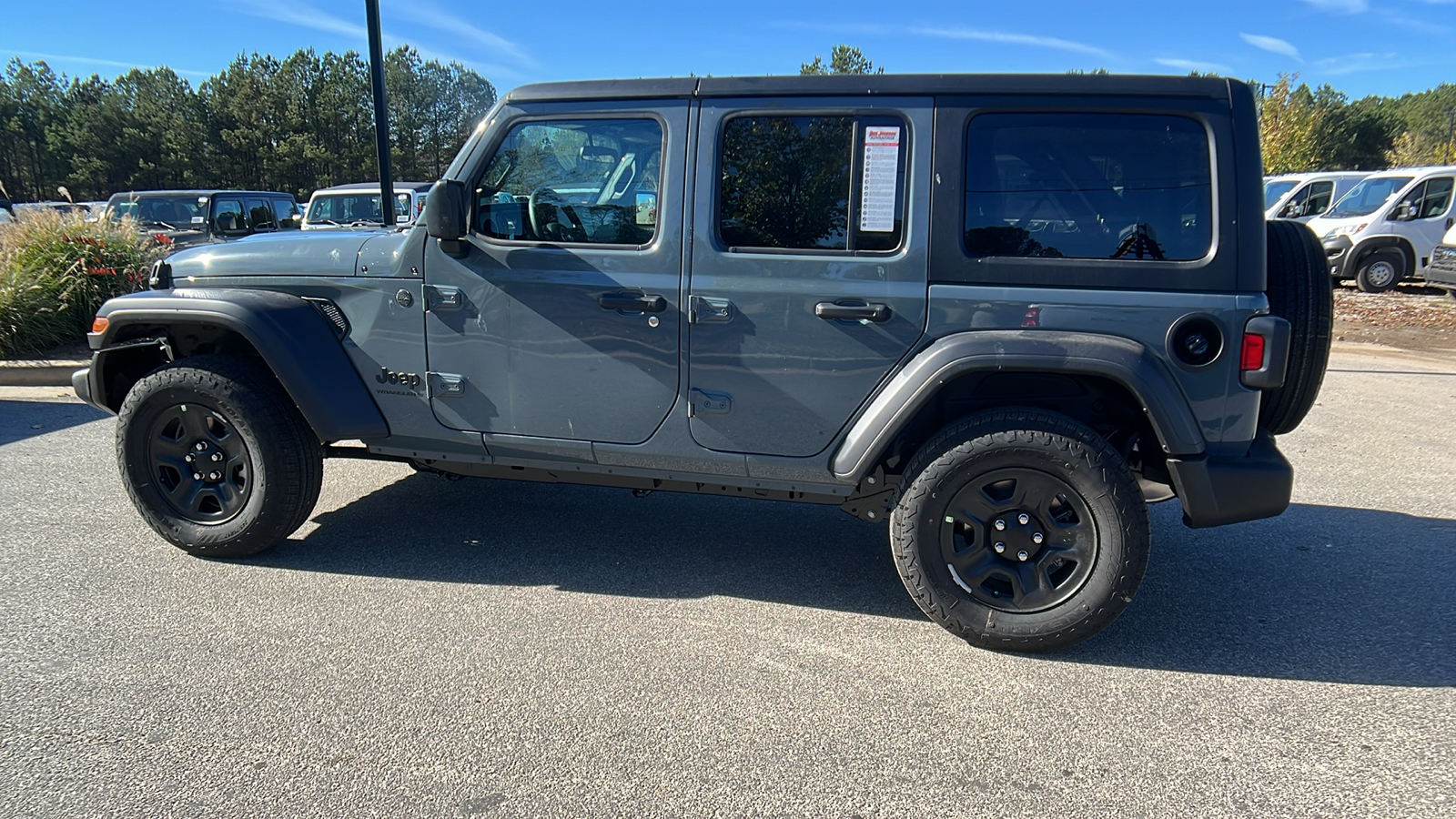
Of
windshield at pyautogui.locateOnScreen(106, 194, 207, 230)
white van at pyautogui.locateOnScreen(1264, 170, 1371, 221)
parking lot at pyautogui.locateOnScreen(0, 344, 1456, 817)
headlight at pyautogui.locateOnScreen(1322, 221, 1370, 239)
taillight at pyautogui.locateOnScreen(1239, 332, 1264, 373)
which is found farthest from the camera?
white van at pyautogui.locateOnScreen(1264, 170, 1371, 221)

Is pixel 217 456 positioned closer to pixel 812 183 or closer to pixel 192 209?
pixel 812 183

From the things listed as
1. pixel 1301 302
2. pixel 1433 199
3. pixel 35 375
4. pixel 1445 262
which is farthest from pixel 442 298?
pixel 1433 199

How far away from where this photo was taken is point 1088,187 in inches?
116

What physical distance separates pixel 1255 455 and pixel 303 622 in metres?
3.52

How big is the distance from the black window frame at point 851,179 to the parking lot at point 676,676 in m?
1.41

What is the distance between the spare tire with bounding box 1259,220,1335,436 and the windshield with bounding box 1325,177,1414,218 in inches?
527

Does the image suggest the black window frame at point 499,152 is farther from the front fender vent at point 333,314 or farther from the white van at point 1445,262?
the white van at point 1445,262

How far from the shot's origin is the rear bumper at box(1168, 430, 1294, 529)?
291 centimetres

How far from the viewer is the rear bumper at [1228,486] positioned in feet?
9.56

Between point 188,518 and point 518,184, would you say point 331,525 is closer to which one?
point 188,518

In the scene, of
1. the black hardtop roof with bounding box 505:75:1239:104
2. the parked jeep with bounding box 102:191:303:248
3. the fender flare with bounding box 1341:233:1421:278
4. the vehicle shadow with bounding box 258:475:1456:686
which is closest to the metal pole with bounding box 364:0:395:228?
the vehicle shadow with bounding box 258:475:1456:686

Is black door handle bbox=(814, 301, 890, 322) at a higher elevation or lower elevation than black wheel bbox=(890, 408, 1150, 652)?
higher

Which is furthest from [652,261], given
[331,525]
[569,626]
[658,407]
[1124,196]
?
[331,525]

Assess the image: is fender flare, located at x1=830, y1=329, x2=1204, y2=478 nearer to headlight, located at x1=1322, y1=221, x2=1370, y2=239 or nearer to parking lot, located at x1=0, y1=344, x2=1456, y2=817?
parking lot, located at x1=0, y1=344, x2=1456, y2=817
